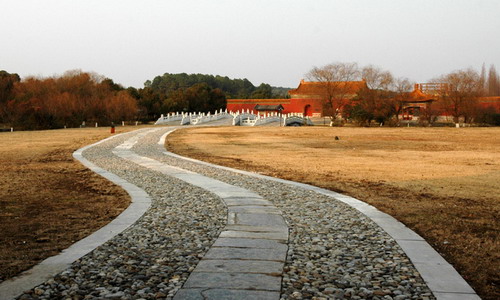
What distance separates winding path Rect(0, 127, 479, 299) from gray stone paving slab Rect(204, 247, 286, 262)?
1 cm

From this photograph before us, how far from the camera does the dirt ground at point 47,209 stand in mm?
5074

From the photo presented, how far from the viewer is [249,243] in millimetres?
5047

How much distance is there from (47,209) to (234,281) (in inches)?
192

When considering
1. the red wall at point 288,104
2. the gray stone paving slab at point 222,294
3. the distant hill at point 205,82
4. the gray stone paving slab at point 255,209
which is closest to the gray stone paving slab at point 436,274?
the gray stone paving slab at point 222,294

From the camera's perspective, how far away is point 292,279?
158 inches

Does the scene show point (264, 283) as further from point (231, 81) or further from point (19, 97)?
point (231, 81)

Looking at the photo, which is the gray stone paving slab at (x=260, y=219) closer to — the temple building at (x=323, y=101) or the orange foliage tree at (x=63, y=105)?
the orange foliage tree at (x=63, y=105)

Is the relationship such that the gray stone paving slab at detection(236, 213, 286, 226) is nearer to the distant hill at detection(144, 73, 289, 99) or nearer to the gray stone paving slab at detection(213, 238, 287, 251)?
the gray stone paving slab at detection(213, 238, 287, 251)

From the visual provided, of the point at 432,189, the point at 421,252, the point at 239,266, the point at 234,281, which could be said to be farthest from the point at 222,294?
the point at 432,189

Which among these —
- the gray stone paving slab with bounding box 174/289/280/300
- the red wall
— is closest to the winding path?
the gray stone paving slab with bounding box 174/289/280/300

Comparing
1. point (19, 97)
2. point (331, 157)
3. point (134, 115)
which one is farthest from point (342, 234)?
point (134, 115)

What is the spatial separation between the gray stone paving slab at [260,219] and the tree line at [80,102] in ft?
132

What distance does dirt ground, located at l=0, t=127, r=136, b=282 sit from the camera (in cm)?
507

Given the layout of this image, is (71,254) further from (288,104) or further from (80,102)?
(288,104)
